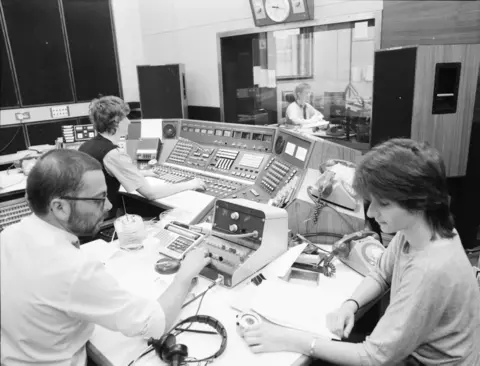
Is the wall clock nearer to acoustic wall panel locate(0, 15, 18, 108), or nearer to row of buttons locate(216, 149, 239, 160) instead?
row of buttons locate(216, 149, 239, 160)

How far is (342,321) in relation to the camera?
4.03 feet

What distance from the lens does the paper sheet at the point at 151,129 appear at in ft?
10.7

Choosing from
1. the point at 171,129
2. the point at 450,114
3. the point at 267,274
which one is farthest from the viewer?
the point at 171,129

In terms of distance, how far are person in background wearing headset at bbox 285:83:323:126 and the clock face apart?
1.59 m

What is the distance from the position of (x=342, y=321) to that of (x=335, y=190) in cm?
71

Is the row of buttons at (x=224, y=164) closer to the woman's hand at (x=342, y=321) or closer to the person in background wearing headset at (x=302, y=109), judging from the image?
the woman's hand at (x=342, y=321)

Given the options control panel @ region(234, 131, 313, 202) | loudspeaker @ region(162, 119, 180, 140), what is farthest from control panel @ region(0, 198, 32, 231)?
control panel @ region(234, 131, 313, 202)

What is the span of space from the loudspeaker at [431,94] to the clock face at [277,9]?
1311 mm

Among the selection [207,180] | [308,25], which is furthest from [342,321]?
[308,25]

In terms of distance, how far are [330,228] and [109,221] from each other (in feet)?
4.77

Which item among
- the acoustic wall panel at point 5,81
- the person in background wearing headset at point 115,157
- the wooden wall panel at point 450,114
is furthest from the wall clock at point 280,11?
the acoustic wall panel at point 5,81

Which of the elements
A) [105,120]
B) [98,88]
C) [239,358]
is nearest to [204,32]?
[98,88]

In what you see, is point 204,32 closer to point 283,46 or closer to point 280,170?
point 283,46

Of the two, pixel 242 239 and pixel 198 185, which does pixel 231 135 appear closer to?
pixel 198 185
